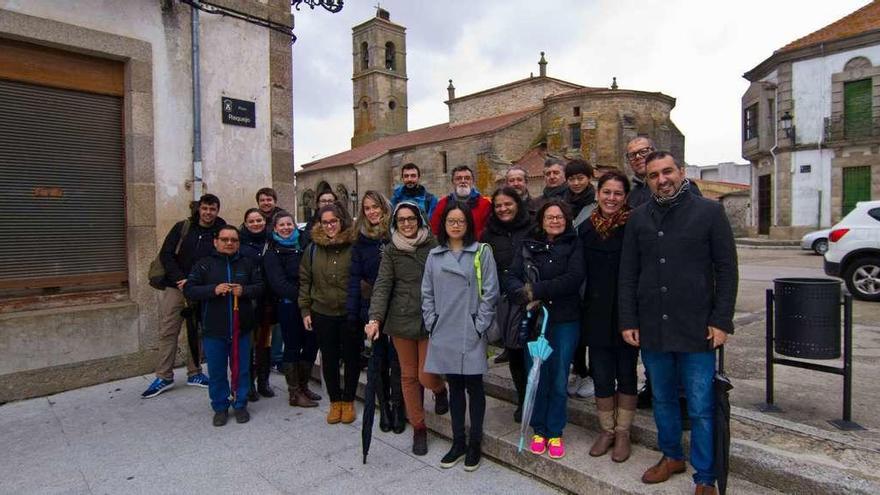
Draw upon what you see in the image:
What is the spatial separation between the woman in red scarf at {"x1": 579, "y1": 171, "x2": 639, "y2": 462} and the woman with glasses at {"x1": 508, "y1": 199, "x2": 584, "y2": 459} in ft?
0.38

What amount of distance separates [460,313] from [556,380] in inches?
29.4

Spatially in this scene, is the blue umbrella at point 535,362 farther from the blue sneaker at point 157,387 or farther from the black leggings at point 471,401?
the blue sneaker at point 157,387

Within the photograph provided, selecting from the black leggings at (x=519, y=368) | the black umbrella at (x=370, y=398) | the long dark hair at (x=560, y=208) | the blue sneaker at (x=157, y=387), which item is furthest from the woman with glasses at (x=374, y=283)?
the blue sneaker at (x=157, y=387)

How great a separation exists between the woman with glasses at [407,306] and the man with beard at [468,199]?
0.46 metres

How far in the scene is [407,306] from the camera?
368cm

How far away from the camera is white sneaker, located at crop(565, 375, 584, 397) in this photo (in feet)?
13.4

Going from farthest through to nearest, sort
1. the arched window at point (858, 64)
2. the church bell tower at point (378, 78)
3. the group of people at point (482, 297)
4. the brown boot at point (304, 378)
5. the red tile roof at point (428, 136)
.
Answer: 1. the church bell tower at point (378, 78)
2. the red tile roof at point (428, 136)
3. the arched window at point (858, 64)
4. the brown boot at point (304, 378)
5. the group of people at point (482, 297)

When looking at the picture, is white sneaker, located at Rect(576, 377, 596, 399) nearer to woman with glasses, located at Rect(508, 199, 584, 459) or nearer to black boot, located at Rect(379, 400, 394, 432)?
woman with glasses, located at Rect(508, 199, 584, 459)

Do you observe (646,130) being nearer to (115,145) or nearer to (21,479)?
(115,145)

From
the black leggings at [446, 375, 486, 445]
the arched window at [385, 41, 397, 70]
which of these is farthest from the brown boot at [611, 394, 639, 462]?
the arched window at [385, 41, 397, 70]

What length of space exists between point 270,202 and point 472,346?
122 inches

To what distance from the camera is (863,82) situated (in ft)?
71.3

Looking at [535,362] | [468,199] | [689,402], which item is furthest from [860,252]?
[535,362]

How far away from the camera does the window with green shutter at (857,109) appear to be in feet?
71.2
